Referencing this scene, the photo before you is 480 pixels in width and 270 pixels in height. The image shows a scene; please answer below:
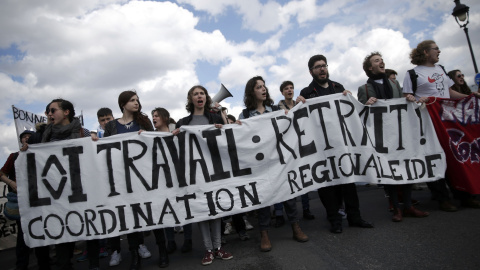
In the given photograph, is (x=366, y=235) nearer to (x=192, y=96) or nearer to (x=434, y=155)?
(x=434, y=155)

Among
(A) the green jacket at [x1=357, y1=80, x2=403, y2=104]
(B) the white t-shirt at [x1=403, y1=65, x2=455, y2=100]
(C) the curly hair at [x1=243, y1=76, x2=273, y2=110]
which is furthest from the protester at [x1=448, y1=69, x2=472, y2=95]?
(C) the curly hair at [x1=243, y1=76, x2=273, y2=110]

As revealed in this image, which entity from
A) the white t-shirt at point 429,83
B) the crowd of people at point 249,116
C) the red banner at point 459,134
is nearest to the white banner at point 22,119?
the crowd of people at point 249,116

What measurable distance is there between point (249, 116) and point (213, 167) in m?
1.01

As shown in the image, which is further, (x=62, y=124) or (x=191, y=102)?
(x=191, y=102)

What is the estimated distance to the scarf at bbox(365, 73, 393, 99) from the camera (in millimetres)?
4113

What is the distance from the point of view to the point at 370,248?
113 inches

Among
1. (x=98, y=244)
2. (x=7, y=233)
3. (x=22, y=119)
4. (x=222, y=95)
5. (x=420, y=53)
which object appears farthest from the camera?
(x=222, y=95)

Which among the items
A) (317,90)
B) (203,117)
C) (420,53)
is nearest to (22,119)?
(203,117)

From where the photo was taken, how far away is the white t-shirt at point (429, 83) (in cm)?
412

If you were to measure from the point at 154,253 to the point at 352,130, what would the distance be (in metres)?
3.23

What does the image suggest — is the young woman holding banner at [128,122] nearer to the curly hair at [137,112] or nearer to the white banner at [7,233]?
the curly hair at [137,112]

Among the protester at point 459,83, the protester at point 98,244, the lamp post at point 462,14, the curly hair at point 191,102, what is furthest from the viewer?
the lamp post at point 462,14

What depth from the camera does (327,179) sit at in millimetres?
3611

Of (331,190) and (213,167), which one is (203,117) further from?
(331,190)
